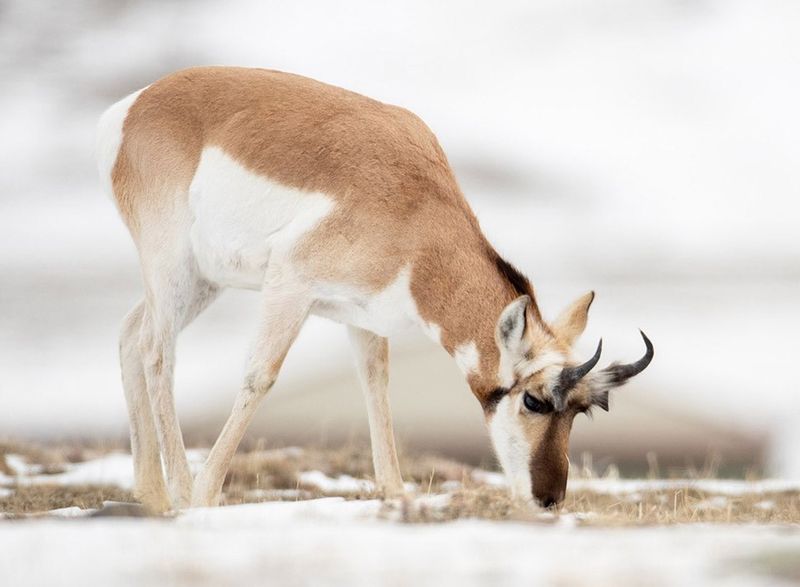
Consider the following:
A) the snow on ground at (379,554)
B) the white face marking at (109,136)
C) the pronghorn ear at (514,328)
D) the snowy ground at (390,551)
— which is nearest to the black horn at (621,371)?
the pronghorn ear at (514,328)

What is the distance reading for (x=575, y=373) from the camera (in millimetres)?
7863

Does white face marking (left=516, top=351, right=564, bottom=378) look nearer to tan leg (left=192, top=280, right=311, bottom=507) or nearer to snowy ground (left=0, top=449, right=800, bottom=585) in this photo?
snowy ground (left=0, top=449, right=800, bottom=585)

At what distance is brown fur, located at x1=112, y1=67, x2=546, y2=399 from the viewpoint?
8.73 meters

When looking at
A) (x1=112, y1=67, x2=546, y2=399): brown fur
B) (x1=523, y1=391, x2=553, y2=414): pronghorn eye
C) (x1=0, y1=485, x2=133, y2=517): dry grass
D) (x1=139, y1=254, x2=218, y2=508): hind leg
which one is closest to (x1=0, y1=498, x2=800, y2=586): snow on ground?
(x1=523, y1=391, x2=553, y2=414): pronghorn eye

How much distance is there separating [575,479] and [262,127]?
6.01 m

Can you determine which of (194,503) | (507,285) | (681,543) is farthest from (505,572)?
(194,503)

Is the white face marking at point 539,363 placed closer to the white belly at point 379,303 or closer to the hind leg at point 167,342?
the white belly at point 379,303

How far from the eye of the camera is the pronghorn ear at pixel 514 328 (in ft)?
26.3

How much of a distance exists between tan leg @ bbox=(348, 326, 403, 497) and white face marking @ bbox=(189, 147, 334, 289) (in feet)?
3.79

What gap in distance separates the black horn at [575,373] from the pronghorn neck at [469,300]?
697mm

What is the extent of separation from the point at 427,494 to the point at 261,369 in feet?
5.62

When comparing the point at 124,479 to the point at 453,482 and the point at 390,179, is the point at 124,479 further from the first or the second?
the point at 390,179

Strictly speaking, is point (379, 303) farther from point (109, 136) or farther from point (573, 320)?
point (109, 136)

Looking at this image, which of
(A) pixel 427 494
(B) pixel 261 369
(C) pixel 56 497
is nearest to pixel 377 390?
(A) pixel 427 494
